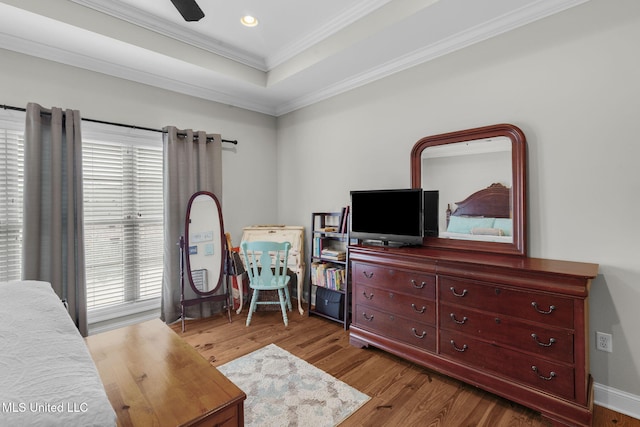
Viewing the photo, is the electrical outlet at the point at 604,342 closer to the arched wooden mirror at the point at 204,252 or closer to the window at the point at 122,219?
the arched wooden mirror at the point at 204,252

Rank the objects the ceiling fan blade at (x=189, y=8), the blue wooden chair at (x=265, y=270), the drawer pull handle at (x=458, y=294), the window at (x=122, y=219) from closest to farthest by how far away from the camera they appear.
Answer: the ceiling fan blade at (x=189, y=8) < the drawer pull handle at (x=458, y=294) < the window at (x=122, y=219) < the blue wooden chair at (x=265, y=270)

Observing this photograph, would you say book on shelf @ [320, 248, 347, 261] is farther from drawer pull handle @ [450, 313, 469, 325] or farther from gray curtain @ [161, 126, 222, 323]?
gray curtain @ [161, 126, 222, 323]

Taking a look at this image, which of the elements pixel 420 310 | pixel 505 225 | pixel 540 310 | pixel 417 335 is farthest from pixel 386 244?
pixel 540 310

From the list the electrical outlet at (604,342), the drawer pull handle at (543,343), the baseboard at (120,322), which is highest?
the drawer pull handle at (543,343)

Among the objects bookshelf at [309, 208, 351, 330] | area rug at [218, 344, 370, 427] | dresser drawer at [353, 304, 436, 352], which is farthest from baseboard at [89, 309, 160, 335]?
dresser drawer at [353, 304, 436, 352]

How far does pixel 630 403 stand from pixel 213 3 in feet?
12.9

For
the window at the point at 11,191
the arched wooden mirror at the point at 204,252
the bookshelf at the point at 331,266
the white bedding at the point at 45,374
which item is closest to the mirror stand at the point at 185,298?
the arched wooden mirror at the point at 204,252

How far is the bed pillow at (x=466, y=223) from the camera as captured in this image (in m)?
2.39

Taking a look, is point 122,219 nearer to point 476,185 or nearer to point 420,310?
point 420,310

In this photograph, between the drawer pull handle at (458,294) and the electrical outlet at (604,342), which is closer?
the electrical outlet at (604,342)

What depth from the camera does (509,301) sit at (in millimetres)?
1857

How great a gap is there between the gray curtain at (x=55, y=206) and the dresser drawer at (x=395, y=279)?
2.43 m

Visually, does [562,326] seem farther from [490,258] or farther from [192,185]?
[192,185]

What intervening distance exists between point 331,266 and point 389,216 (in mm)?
1004
